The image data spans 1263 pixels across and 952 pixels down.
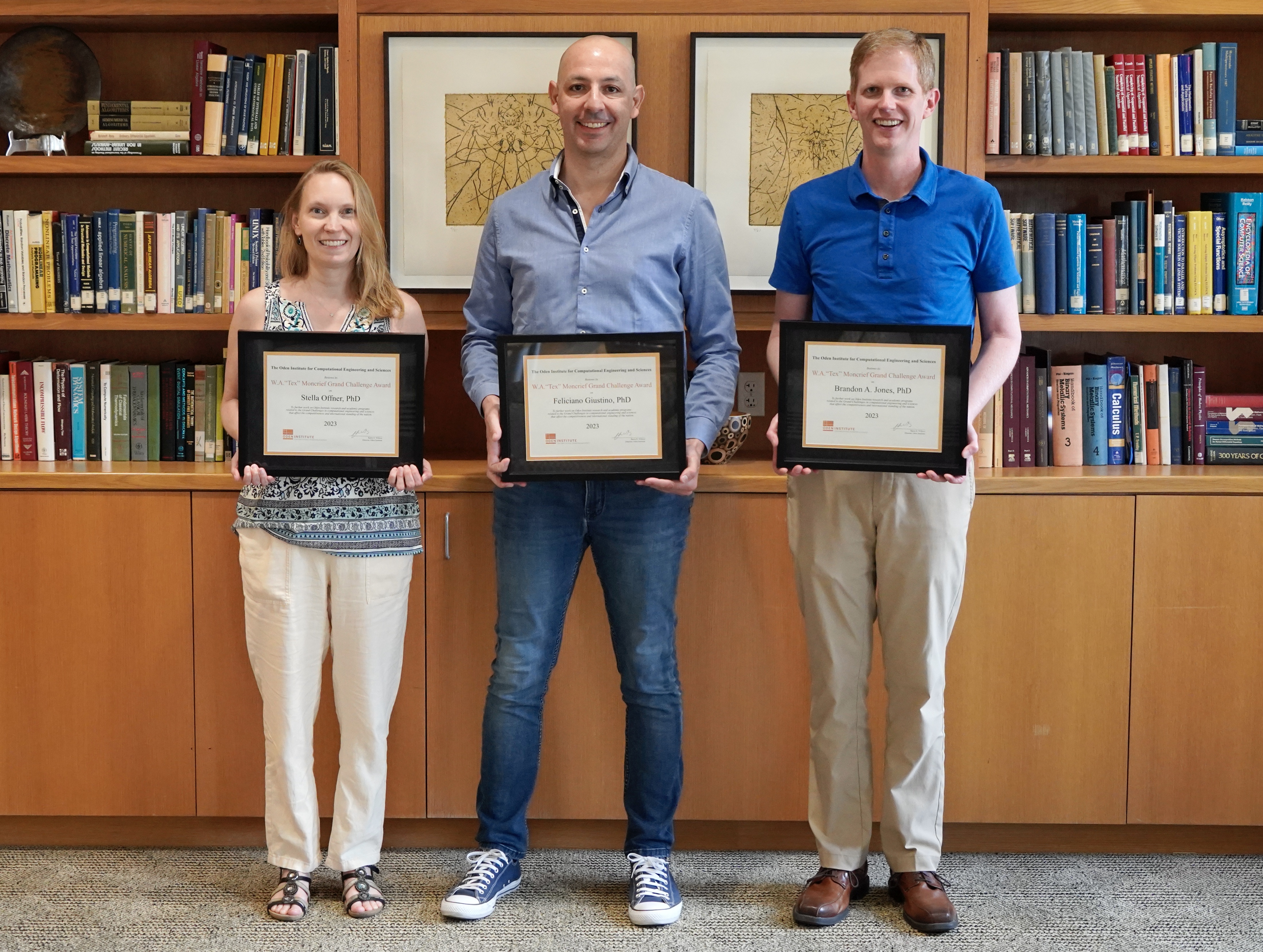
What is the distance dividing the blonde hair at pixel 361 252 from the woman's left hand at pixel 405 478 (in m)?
0.31

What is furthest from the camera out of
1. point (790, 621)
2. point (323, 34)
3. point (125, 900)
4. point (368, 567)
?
point (323, 34)

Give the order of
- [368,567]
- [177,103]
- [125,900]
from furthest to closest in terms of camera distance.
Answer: [177,103] < [125,900] < [368,567]

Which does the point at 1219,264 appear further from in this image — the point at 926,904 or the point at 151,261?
the point at 151,261

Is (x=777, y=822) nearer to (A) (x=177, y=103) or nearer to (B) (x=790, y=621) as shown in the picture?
(B) (x=790, y=621)

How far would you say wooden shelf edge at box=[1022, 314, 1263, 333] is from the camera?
275cm

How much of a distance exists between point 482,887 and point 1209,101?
244cm

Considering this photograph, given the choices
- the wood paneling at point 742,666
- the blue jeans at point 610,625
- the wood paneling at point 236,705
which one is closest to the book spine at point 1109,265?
the wood paneling at point 742,666

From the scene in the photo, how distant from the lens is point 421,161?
277 centimetres

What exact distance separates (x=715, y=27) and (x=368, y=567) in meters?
1.51

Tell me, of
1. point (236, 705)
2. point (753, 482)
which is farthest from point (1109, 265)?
point (236, 705)

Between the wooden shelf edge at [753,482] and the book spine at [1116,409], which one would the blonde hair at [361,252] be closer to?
the wooden shelf edge at [753,482]

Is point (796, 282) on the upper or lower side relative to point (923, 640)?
upper

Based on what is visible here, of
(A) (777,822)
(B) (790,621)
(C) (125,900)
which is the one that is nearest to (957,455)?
(B) (790,621)

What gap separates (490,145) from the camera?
2.77 meters
